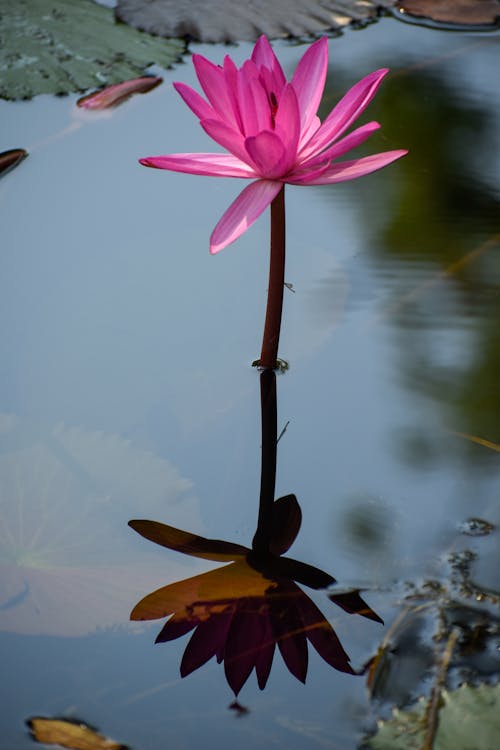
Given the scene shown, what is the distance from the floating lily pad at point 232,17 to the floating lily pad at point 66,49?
55mm

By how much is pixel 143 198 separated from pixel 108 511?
866 millimetres

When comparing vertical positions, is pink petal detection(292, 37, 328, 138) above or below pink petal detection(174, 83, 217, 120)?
above

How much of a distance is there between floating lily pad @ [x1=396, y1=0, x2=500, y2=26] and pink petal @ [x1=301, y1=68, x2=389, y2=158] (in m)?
1.49

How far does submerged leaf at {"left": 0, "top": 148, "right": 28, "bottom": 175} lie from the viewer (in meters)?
1.86

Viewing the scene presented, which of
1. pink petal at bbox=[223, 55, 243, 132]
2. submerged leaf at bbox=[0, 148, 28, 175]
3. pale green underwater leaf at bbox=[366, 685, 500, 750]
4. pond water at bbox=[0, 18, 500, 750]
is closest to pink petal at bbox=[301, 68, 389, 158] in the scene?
pink petal at bbox=[223, 55, 243, 132]

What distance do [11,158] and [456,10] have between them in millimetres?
1468

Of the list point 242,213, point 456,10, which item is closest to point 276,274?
point 242,213

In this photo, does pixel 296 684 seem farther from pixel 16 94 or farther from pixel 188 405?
pixel 16 94

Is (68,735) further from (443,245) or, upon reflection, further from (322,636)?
(443,245)

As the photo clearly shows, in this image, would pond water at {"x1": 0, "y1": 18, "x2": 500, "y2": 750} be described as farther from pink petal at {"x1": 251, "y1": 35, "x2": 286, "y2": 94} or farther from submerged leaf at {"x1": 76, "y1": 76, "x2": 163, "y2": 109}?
pink petal at {"x1": 251, "y1": 35, "x2": 286, "y2": 94}

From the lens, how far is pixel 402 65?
226 cm

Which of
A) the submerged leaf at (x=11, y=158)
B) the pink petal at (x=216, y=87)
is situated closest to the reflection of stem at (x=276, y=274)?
the pink petal at (x=216, y=87)

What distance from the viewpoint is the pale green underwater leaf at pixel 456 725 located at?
80 cm

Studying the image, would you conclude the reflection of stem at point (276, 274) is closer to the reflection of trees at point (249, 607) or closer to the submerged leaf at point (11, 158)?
the reflection of trees at point (249, 607)
